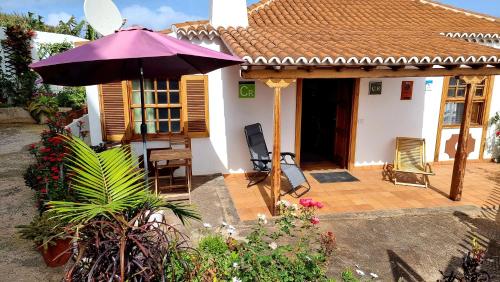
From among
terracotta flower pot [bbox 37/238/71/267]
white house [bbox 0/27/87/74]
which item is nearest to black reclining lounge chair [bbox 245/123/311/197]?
terracotta flower pot [bbox 37/238/71/267]

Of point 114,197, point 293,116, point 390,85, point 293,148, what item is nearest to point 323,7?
point 390,85

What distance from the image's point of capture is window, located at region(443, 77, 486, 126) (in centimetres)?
860

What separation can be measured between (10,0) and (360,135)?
2045 cm

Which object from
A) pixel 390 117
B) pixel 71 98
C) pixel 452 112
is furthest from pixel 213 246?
pixel 71 98

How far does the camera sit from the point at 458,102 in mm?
8703

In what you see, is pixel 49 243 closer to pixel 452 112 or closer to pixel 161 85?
pixel 161 85

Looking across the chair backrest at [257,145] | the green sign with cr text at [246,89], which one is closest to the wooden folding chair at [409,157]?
the chair backrest at [257,145]

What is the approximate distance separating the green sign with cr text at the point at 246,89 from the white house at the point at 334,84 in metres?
0.03

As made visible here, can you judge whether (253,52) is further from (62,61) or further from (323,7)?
(323,7)

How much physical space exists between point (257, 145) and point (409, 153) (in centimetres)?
373

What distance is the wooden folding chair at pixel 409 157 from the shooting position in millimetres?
7562

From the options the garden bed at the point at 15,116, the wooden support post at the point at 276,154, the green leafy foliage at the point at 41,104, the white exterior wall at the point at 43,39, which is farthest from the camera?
the white exterior wall at the point at 43,39

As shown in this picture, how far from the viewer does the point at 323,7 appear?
9758 mm

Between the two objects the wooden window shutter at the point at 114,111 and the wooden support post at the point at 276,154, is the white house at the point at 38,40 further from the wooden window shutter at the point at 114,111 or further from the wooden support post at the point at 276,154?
the wooden support post at the point at 276,154
